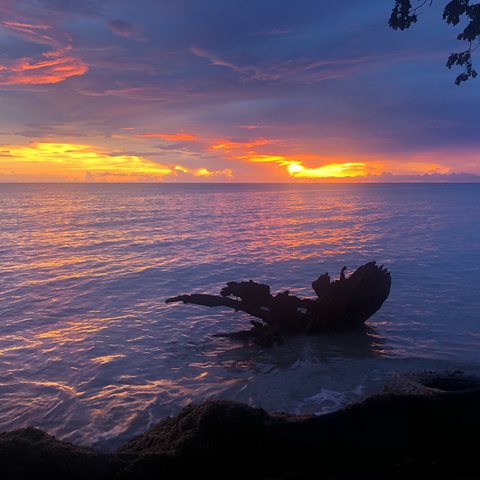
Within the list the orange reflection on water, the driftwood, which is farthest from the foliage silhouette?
the orange reflection on water

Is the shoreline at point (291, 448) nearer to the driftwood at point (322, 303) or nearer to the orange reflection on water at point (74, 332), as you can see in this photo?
the driftwood at point (322, 303)

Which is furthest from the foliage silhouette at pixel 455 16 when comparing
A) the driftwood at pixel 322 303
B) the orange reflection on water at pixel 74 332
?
the orange reflection on water at pixel 74 332

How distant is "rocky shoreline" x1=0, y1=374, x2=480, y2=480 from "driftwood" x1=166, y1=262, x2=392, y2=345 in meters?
5.52

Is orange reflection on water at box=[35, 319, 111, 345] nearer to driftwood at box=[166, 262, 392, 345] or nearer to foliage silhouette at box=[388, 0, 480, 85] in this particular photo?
driftwood at box=[166, 262, 392, 345]

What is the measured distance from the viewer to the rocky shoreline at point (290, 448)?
3.27 metres

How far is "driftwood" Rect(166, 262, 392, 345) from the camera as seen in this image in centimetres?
943

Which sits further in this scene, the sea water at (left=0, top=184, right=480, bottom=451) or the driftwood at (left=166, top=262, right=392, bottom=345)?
the driftwood at (left=166, top=262, right=392, bottom=345)

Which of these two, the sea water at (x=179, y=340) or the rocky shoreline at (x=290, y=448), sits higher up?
the rocky shoreline at (x=290, y=448)

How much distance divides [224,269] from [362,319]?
368 inches

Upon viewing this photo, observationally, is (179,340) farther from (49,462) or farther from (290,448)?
(290,448)

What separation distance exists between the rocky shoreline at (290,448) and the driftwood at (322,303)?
5517mm

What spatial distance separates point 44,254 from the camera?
2172cm

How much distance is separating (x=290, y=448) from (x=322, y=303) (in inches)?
250

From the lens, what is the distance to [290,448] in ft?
11.6
